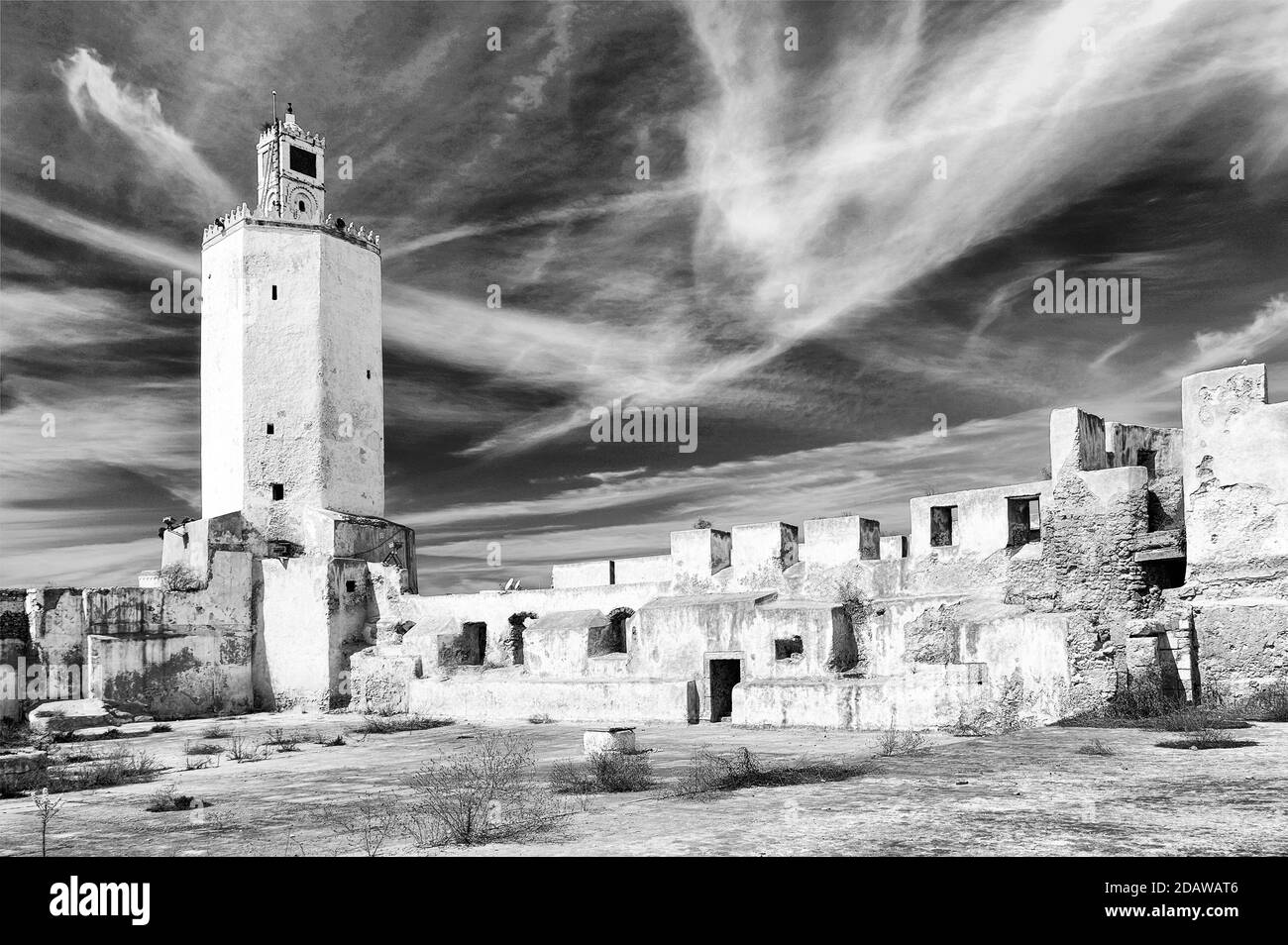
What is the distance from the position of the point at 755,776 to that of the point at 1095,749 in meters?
3.33

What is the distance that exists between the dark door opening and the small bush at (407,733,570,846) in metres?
6.67

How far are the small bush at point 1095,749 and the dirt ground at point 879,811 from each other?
0.12 meters

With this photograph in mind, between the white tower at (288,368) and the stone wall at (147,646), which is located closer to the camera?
the stone wall at (147,646)

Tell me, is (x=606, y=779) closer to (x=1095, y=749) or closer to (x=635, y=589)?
(x=1095, y=749)

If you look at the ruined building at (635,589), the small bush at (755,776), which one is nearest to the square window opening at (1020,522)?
the ruined building at (635,589)

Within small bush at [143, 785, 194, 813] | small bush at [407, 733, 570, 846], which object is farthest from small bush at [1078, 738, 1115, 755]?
small bush at [143, 785, 194, 813]

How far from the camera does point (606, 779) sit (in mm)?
8906

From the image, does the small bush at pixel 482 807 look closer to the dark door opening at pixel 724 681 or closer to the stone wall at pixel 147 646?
the dark door opening at pixel 724 681

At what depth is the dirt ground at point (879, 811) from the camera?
5.66m

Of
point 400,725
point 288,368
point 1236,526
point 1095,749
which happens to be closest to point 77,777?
point 400,725

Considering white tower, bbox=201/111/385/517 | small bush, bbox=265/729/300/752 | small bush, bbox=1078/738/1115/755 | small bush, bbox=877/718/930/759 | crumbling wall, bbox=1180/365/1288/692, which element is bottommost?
small bush, bbox=265/729/300/752

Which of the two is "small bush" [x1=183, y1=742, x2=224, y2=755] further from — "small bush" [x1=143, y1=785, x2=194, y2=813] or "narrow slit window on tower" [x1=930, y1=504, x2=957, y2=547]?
"narrow slit window on tower" [x1=930, y1=504, x2=957, y2=547]

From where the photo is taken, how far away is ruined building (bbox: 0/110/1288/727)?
12.6 meters

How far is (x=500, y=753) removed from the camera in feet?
43.8
